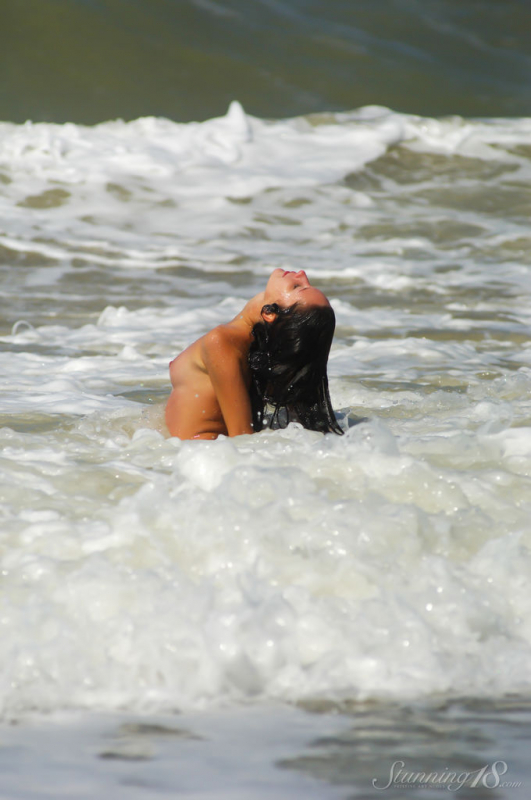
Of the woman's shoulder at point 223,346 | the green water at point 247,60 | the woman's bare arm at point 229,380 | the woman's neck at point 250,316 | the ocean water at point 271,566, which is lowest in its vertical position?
the ocean water at point 271,566

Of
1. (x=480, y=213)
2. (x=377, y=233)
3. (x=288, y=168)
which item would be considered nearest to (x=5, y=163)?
(x=288, y=168)

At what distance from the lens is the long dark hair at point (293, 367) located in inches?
144

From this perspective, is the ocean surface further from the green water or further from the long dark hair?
the green water

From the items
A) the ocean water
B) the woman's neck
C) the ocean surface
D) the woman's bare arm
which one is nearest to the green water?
the ocean surface

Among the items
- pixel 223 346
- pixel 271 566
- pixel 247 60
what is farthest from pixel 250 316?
pixel 247 60

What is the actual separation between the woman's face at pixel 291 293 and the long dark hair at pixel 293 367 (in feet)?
0.09

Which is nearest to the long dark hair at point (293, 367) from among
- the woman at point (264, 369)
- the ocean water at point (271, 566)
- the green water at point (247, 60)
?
the woman at point (264, 369)

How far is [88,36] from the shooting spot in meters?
15.6

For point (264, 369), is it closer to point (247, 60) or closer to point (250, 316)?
point (250, 316)

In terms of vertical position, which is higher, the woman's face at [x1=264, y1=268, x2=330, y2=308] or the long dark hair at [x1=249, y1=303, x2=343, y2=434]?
the woman's face at [x1=264, y1=268, x2=330, y2=308]

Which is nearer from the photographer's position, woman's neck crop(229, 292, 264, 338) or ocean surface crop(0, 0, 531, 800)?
ocean surface crop(0, 0, 531, 800)

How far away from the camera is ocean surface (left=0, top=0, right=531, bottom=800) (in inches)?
74.2

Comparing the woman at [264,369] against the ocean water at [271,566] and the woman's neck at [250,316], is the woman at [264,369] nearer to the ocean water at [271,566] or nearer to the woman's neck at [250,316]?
the woman's neck at [250,316]

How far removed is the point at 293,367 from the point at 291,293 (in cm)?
31
